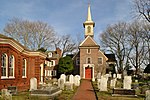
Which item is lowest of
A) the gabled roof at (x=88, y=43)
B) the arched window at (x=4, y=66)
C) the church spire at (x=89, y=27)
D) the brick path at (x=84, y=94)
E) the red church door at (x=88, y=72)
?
the brick path at (x=84, y=94)

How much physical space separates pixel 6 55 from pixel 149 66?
38184mm

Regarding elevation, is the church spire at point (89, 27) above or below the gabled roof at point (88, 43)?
above

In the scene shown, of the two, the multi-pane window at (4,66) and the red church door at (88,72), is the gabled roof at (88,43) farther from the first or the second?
the multi-pane window at (4,66)

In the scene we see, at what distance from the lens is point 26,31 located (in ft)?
161

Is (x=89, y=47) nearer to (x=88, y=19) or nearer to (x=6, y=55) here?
(x=88, y=19)

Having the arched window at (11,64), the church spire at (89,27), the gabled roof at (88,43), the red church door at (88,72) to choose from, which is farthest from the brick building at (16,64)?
the church spire at (89,27)

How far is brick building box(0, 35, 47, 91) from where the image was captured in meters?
20.1

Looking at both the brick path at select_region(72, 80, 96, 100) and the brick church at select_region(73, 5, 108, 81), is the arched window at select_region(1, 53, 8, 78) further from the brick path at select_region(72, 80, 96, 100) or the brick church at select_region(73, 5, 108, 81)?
the brick church at select_region(73, 5, 108, 81)

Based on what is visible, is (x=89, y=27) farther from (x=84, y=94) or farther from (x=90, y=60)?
(x=84, y=94)

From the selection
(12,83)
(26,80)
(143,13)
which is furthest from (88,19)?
(12,83)

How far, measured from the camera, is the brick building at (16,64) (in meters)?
20.1

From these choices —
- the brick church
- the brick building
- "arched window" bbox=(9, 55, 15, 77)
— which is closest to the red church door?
the brick church

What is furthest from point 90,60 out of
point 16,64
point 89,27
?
point 16,64

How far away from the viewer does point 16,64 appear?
2214 centimetres
